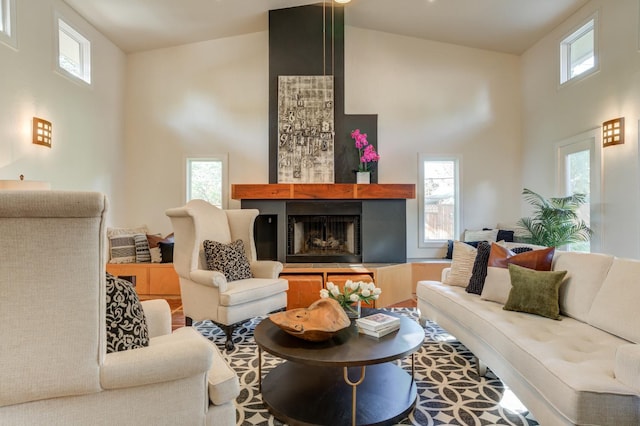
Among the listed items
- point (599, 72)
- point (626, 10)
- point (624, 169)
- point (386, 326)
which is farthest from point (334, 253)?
point (626, 10)

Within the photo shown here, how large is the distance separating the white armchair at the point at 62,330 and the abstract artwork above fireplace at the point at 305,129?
13.0 ft

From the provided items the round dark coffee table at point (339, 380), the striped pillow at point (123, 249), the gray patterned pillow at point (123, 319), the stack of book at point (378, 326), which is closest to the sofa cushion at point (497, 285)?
the round dark coffee table at point (339, 380)

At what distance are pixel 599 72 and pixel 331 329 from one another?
4123 millimetres

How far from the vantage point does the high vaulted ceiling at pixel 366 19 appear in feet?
14.1

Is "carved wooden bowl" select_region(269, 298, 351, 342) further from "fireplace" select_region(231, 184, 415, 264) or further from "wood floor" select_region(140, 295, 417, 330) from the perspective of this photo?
"fireplace" select_region(231, 184, 415, 264)

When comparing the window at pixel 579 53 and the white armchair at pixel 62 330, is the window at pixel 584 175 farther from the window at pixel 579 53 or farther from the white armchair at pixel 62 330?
the white armchair at pixel 62 330

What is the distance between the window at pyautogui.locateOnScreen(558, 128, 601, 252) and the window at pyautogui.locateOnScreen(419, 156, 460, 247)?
1393mm

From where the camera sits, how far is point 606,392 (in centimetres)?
143

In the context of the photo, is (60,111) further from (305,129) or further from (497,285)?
(497,285)

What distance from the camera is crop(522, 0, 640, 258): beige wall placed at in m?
3.46

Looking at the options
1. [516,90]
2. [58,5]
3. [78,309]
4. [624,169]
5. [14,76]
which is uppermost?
[58,5]

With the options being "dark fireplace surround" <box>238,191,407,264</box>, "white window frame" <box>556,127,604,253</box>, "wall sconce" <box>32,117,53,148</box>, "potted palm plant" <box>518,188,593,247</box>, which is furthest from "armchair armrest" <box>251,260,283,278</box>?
"white window frame" <box>556,127,604,253</box>

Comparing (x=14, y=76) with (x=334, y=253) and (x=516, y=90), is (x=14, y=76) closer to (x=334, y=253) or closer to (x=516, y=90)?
(x=334, y=253)

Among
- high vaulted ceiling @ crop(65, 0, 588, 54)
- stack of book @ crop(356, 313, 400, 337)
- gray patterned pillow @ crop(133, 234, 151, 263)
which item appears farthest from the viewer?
gray patterned pillow @ crop(133, 234, 151, 263)
